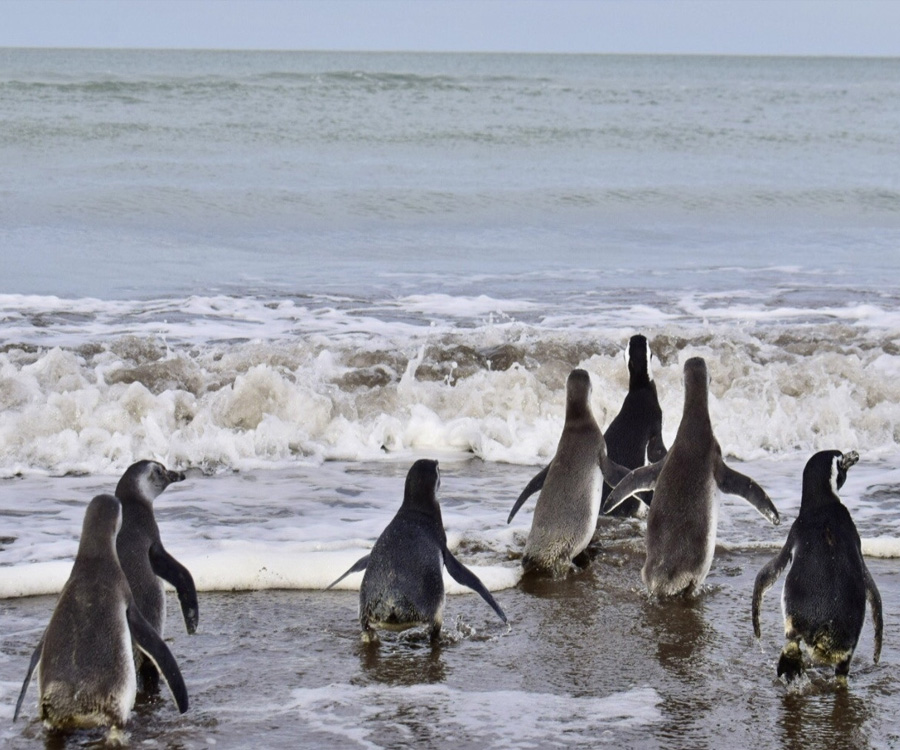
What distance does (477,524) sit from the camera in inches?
236

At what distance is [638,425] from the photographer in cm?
628

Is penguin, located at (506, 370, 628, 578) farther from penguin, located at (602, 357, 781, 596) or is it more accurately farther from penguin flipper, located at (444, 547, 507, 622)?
penguin flipper, located at (444, 547, 507, 622)

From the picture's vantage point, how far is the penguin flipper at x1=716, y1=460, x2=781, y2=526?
16.4ft

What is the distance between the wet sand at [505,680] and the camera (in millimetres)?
3666

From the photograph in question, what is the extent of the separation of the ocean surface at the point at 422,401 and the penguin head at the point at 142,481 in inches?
20.2

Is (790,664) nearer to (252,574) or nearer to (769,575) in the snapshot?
(769,575)

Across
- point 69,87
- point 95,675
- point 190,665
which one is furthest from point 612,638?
point 69,87

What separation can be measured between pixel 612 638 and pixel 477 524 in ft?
5.13

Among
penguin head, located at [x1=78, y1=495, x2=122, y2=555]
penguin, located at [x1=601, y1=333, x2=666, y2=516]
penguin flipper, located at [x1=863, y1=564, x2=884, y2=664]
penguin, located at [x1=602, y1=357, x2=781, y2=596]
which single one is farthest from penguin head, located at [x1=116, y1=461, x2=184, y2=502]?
penguin, located at [x1=601, y1=333, x2=666, y2=516]

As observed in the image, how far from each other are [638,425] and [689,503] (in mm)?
1332

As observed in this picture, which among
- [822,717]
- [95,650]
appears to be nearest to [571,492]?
[822,717]

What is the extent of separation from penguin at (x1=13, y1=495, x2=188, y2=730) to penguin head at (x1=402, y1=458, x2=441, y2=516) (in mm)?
1183

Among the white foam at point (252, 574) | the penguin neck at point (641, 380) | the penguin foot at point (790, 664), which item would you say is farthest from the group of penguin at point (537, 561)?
the penguin neck at point (641, 380)

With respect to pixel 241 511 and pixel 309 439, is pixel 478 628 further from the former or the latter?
pixel 309 439
